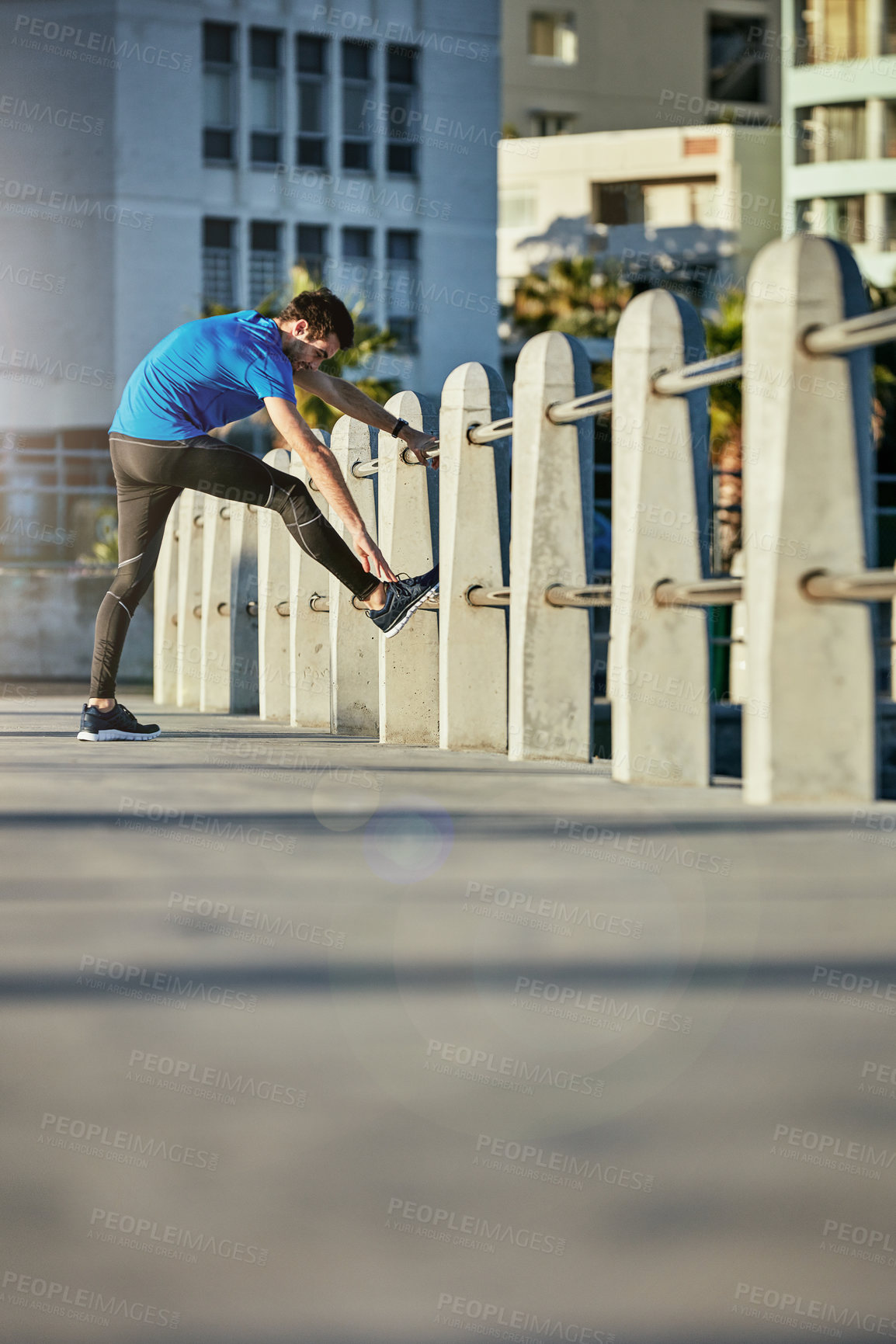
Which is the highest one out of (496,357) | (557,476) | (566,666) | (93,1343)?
(496,357)

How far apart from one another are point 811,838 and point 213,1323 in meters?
1.83

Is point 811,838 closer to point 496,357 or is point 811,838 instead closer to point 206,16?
point 206,16

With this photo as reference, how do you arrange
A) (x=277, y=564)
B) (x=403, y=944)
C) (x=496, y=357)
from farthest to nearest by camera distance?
(x=496, y=357) → (x=277, y=564) → (x=403, y=944)

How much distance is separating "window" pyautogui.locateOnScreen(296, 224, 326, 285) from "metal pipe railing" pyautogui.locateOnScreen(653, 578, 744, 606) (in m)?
38.6

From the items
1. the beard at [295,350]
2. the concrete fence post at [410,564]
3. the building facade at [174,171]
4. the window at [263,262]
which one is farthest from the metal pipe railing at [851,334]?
the window at [263,262]

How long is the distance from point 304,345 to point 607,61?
76979 millimetres

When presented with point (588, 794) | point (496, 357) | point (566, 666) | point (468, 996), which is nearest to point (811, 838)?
point (588, 794)

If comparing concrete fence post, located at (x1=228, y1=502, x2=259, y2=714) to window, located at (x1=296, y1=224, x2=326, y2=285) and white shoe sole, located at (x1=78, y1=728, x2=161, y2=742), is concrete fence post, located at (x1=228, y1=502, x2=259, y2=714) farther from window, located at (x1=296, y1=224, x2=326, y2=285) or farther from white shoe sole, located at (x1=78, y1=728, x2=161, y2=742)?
window, located at (x1=296, y1=224, x2=326, y2=285)

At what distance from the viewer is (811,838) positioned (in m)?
3.05

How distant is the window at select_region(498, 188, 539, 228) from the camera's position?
67812 mm

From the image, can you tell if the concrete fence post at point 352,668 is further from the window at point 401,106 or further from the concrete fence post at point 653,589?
the window at point 401,106

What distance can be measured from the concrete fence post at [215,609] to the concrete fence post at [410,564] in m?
3.66

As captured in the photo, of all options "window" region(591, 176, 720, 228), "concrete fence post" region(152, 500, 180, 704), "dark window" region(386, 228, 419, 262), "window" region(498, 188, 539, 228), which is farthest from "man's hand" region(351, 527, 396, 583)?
"window" region(498, 188, 539, 228)

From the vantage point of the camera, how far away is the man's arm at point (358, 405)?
20.7 feet
